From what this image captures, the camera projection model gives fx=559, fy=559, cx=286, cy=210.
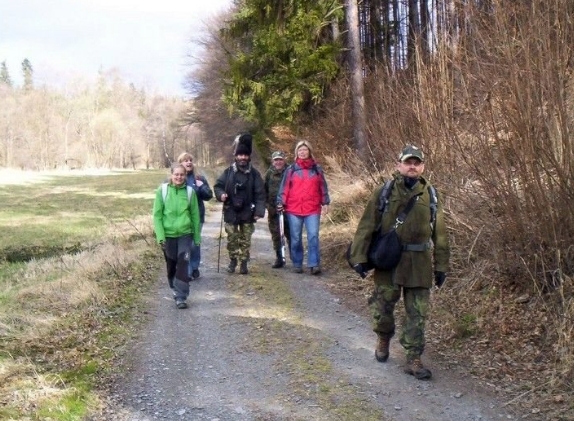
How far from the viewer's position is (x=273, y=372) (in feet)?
17.6

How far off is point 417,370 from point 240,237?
4.56 meters

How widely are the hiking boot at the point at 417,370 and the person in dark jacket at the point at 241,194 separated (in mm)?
4302

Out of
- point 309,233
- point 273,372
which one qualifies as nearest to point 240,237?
point 309,233

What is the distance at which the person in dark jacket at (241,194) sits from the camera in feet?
29.5

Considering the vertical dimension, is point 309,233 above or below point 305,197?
below

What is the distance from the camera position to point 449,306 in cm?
677

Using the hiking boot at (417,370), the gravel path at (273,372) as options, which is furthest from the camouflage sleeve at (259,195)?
the hiking boot at (417,370)

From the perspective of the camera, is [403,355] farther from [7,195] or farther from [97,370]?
[7,195]

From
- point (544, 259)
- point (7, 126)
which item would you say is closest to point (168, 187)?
point (544, 259)

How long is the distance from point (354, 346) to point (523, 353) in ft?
5.53

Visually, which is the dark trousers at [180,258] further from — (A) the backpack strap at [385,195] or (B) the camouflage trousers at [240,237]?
(A) the backpack strap at [385,195]

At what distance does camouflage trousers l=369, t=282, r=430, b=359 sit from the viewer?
524 cm

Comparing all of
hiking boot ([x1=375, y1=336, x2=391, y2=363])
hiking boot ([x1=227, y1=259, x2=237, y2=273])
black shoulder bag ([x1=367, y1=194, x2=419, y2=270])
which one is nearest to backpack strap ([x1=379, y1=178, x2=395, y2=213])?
black shoulder bag ([x1=367, y1=194, x2=419, y2=270])

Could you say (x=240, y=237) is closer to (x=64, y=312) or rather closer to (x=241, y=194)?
(x=241, y=194)
